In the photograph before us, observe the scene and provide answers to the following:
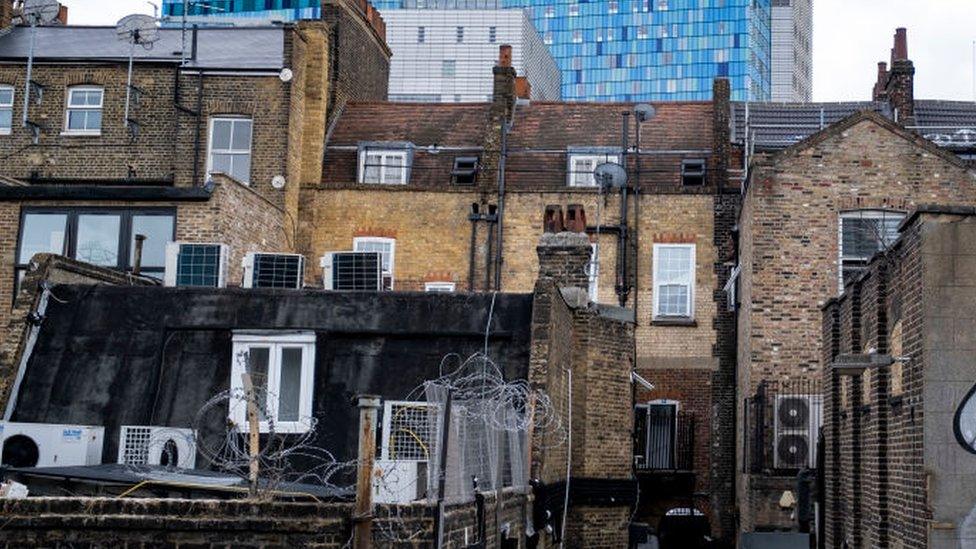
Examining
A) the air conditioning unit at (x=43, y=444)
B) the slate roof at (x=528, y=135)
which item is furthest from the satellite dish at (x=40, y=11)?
the air conditioning unit at (x=43, y=444)

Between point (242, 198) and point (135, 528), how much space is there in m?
17.7

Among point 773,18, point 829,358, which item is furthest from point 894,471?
point 773,18

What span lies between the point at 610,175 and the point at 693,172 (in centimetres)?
285

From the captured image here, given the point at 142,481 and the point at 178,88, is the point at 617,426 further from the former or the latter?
the point at 178,88

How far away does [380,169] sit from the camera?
38.6 m

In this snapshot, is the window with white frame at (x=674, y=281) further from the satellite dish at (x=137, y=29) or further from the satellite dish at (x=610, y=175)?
the satellite dish at (x=137, y=29)

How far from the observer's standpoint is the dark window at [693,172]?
37572 mm

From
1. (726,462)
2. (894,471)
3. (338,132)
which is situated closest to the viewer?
(894,471)

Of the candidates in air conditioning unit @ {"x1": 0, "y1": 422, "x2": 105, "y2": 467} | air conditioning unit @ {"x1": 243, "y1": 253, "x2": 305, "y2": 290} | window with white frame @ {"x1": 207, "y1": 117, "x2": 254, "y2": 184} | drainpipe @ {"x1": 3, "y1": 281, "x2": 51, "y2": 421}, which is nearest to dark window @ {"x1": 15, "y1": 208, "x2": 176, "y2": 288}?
air conditioning unit @ {"x1": 243, "y1": 253, "x2": 305, "y2": 290}

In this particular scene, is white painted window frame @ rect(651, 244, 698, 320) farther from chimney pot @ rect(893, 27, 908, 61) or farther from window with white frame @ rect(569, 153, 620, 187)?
chimney pot @ rect(893, 27, 908, 61)

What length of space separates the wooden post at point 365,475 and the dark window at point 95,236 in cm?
1463

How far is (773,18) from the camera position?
14938cm

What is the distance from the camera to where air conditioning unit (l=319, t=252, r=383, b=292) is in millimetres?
23047

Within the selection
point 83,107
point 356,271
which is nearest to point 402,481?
point 356,271
